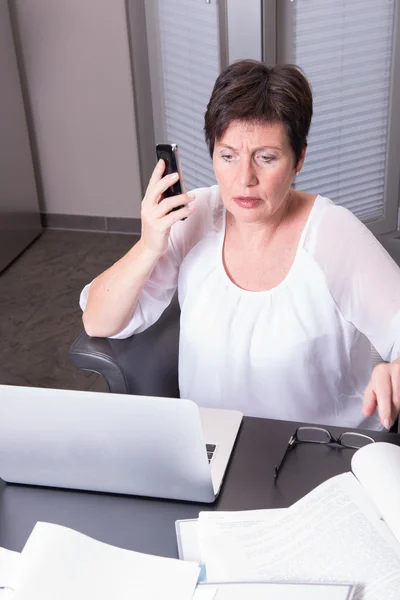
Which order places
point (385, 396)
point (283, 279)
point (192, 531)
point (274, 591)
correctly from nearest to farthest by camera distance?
point (274, 591) → point (192, 531) → point (385, 396) → point (283, 279)

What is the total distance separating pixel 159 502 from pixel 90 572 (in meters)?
0.20

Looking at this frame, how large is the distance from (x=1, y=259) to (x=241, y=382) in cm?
227

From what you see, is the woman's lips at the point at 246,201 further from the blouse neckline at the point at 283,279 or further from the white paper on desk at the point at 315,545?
the white paper on desk at the point at 315,545

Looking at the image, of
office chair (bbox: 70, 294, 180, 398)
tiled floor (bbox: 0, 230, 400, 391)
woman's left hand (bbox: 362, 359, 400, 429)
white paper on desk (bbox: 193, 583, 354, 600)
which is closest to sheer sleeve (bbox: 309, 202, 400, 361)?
woman's left hand (bbox: 362, 359, 400, 429)

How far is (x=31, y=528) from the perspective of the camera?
1175 mm

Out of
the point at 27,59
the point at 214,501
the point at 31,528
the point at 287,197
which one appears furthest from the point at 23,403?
the point at 27,59

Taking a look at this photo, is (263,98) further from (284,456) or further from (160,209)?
(284,456)

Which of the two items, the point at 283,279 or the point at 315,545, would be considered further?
Result: the point at 283,279

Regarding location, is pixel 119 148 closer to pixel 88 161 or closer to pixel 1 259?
pixel 88 161

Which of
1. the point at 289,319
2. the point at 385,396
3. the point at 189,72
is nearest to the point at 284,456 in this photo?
the point at 385,396

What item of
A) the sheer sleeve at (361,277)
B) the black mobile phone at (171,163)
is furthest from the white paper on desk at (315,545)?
the black mobile phone at (171,163)

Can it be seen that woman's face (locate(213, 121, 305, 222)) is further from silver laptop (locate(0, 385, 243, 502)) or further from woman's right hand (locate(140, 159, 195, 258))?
silver laptop (locate(0, 385, 243, 502))

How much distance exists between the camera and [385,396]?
1.24 metres

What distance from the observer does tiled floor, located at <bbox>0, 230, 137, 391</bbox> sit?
2.96 m
